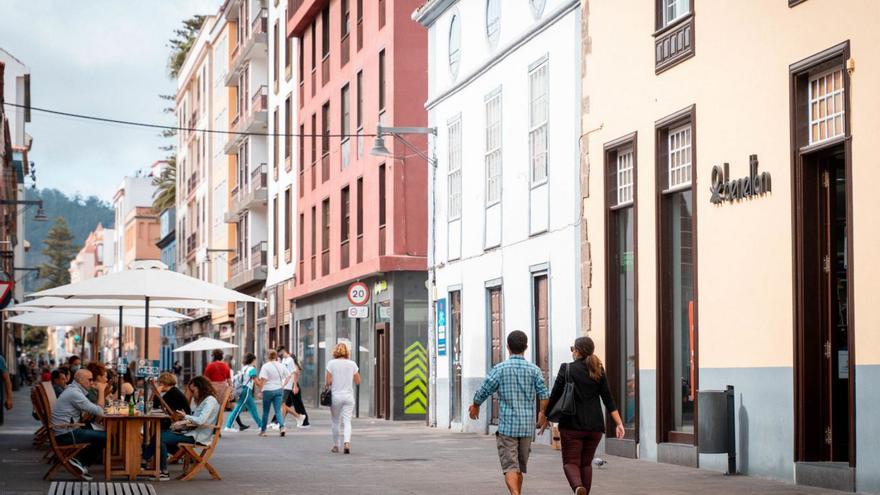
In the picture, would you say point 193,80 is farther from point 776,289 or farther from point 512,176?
point 776,289

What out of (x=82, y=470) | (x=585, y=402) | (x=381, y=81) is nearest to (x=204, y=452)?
(x=82, y=470)

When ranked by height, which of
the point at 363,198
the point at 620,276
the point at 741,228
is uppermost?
the point at 363,198

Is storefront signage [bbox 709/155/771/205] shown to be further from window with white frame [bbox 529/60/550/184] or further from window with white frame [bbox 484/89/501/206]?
window with white frame [bbox 484/89/501/206]

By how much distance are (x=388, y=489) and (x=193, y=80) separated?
67.7 meters

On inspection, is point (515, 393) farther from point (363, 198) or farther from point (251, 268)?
point (251, 268)

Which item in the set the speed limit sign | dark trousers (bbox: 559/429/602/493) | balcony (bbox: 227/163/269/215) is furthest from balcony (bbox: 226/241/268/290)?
dark trousers (bbox: 559/429/602/493)

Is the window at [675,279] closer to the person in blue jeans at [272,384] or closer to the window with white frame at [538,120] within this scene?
the window with white frame at [538,120]

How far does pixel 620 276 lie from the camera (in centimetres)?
2166

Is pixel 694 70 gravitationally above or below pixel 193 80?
below

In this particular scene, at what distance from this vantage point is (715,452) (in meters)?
17.1

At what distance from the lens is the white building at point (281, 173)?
5025cm

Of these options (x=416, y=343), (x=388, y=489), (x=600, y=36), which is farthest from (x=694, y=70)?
(x=416, y=343)

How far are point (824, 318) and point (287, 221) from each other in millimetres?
36460

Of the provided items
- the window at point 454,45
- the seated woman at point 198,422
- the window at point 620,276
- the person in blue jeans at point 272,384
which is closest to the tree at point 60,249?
the person in blue jeans at point 272,384
